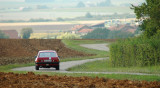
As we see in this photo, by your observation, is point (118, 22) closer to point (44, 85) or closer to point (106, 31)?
point (106, 31)

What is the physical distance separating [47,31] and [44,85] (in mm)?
164940

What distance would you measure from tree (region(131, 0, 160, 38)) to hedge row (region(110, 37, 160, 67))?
251 inches

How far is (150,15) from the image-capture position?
132 ft

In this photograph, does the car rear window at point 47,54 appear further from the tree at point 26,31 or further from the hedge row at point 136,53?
the tree at point 26,31

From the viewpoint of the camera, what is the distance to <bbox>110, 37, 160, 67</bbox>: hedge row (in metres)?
31.1

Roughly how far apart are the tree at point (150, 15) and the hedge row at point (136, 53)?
638 centimetres

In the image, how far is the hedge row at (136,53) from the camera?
31.1 m

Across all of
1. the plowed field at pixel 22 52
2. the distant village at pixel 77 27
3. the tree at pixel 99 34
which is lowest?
the plowed field at pixel 22 52

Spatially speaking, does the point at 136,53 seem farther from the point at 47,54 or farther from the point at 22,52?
the point at 22,52

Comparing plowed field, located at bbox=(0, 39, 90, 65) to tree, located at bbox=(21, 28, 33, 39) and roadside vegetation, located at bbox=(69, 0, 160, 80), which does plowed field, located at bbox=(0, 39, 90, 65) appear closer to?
roadside vegetation, located at bbox=(69, 0, 160, 80)

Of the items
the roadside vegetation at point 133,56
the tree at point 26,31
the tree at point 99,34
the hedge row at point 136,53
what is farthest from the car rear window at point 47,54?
the tree at point 26,31

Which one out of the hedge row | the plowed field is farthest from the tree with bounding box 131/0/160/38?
the plowed field

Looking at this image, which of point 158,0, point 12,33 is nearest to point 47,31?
point 12,33

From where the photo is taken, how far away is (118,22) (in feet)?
620
